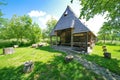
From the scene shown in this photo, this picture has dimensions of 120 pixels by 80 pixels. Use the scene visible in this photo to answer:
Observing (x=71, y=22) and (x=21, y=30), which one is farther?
(x=21, y=30)

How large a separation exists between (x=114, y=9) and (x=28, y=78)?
945 cm

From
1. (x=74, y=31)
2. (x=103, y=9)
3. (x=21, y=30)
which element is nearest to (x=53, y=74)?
(x=103, y=9)

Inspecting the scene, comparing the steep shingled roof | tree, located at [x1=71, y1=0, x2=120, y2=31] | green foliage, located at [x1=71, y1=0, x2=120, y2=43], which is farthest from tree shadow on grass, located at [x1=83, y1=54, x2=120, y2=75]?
the steep shingled roof

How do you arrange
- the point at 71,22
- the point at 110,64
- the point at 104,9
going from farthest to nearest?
the point at 71,22
the point at 110,64
the point at 104,9

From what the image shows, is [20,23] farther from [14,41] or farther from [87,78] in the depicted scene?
[87,78]

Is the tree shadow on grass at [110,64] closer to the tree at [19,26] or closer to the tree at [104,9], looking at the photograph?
the tree at [104,9]

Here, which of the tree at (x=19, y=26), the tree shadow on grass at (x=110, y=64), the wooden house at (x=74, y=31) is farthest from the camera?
the tree at (x=19, y=26)

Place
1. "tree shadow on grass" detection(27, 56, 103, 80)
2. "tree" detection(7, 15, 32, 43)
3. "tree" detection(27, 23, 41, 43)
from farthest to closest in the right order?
"tree" detection(27, 23, 41, 43)
"tree" detection(7, 15, 32, 43)
"tree shadow on grass" detection(27, 56, 103, 80)

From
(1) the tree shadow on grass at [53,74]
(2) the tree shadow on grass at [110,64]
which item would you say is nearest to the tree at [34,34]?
(2) the tree shadow on grass at [110,64]

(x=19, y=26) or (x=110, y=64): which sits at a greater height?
(x=19, y=26)

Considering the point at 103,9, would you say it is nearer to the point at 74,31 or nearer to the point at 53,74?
the point at 74,31

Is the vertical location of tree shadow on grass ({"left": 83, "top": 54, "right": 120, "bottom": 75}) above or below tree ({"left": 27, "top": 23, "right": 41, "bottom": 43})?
below

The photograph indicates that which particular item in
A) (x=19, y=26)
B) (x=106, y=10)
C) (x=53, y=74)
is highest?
(x=19, y=26)

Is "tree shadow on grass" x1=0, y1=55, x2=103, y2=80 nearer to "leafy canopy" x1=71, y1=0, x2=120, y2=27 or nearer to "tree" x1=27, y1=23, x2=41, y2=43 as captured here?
"leafy canopy" x1=71, y1=0, x2=120, y2=27
